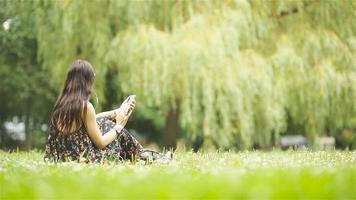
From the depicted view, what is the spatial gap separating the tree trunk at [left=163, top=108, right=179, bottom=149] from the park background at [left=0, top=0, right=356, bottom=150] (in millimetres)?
23

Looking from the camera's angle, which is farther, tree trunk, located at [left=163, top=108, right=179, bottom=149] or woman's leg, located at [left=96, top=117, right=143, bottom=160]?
tree trunk, located at [left=163, top=108, right=179, bottom=149]

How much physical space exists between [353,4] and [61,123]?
836cm

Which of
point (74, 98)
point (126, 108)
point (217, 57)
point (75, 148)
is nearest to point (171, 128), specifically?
point (217, 57)

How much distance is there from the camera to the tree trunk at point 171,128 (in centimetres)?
1382

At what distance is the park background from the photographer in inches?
456

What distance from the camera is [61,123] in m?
6.21

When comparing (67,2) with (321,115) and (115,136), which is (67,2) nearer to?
(321,115)

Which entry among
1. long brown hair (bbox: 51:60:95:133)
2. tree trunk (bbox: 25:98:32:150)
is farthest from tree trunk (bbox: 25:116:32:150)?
long brown hair (bbox: 51:60:95:133)

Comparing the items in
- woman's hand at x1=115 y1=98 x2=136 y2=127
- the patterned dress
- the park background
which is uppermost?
the park background

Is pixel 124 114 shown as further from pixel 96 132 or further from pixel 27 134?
pixel 27 134

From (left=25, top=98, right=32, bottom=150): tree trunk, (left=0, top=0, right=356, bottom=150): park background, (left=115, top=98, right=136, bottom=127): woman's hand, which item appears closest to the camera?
(left=115, top=98, right=136, bottom=127): woman's hand

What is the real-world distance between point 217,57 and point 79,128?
5.61 meters

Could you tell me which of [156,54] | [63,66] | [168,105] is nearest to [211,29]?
[156,54]

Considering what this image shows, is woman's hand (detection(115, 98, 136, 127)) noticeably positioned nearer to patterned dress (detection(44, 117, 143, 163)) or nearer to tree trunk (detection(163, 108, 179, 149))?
patterned dress (detection(44, 117, 143, 163))
